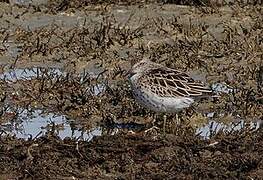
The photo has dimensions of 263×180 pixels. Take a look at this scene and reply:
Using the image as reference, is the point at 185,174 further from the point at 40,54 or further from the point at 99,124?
the point at 40,54

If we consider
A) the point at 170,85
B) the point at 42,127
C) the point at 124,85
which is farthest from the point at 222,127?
the point at 124,85

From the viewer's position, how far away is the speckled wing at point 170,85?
9.60 m

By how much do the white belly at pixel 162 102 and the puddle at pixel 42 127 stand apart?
1.97ft

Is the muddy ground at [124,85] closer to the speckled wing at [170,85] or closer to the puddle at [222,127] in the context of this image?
the puddle at [222,127]

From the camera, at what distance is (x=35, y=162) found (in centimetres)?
837

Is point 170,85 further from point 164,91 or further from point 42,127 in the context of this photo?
point 42,127

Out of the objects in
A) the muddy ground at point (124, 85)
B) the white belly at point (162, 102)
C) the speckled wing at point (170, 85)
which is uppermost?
the speckled wing at point (170, 85)

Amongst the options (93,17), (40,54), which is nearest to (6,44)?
(40,54)

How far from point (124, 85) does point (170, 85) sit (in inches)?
82.8

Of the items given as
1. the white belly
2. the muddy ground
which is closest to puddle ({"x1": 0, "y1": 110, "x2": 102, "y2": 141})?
the muddy ground

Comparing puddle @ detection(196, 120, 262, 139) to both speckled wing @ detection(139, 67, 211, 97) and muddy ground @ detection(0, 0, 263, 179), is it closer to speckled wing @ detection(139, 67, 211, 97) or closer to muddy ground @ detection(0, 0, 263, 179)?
muddy ground @ detection(0, 0, 263, 179)

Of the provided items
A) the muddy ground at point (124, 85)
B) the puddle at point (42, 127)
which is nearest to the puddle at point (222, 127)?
the muddy ground at point (124, 85)

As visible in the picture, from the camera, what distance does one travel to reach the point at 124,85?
11.7 meters

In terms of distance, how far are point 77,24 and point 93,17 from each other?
0.47 metres
